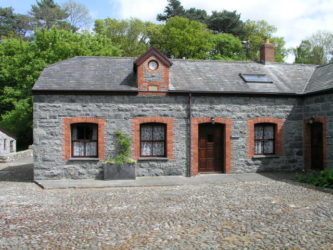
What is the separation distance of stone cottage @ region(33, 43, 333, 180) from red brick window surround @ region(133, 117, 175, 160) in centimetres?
4

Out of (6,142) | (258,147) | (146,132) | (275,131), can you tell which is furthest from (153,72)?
(6,142)

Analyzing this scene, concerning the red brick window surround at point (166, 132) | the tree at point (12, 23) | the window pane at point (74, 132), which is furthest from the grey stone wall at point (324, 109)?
the tree at point (12, 23)

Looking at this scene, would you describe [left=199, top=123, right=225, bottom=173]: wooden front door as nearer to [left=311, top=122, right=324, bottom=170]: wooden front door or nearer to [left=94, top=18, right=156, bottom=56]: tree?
[left=311, top=122, right=324, bottom=170]: wooden front door

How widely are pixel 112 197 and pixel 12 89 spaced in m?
21.8

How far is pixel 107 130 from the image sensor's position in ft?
42.2

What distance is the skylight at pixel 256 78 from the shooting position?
14.7 metres

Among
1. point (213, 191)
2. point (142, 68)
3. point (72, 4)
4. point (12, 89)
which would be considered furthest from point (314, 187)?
point (72, 4)

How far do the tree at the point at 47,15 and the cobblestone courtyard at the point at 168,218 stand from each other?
96.2 feet

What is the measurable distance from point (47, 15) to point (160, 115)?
96.6 feet

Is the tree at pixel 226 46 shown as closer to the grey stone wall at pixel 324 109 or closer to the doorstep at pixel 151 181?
the grey stone wall at pixel 324 109

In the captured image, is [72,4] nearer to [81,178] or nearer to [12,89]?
[12,89]

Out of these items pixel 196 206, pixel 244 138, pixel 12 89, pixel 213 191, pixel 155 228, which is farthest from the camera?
pixel 12 89

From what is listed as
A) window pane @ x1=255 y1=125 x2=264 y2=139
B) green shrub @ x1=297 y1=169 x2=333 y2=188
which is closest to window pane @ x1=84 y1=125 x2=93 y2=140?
window pane @ x1=255 y1=125 x2=264 y2=139

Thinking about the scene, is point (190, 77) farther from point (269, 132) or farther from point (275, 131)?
point (275, 131)
